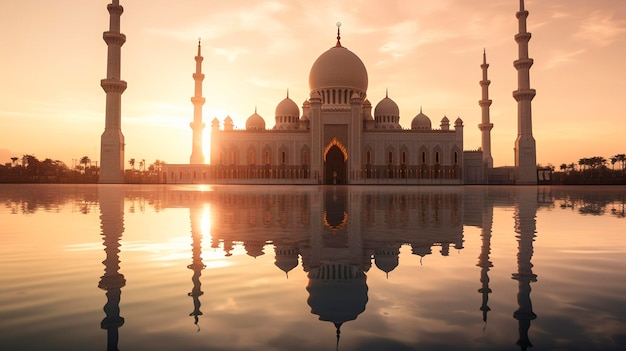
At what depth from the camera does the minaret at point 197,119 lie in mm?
53312

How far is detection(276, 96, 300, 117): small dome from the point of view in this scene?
56.8 metres

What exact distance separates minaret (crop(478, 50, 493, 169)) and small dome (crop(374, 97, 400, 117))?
34.2ft

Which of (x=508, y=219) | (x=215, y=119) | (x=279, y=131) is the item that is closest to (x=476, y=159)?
(x=279, y=131)

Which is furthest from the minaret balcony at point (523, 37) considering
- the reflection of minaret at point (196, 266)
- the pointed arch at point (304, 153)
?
the reflection of minaret at point (196, 266)

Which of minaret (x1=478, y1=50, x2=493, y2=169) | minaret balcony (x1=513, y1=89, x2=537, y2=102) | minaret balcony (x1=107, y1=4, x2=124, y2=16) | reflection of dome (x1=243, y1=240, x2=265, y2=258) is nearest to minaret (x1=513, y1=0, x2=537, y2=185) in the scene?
minaret balcony (x1=513, y1=89, x2=537, y2=102)

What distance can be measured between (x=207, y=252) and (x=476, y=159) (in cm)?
5256

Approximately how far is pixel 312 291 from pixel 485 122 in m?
59.2

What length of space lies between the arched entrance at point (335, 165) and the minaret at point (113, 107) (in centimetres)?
2079

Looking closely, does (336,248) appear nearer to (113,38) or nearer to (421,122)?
(113,38)

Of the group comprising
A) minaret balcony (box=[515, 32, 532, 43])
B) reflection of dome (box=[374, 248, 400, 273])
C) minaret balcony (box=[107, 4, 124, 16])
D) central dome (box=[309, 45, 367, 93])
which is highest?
minaret balcony (box=[107, 4, 124, 16])

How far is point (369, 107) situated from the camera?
55906 mm

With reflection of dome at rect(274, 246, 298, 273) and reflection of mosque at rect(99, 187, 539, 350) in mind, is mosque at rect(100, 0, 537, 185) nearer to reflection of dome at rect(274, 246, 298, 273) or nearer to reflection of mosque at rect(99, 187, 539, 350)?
reflection of mosque at rect(99, 187, 539, 350)

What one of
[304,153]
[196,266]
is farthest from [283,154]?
[196,266]

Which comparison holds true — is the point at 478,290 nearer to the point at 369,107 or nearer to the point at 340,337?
the point at 340,337
